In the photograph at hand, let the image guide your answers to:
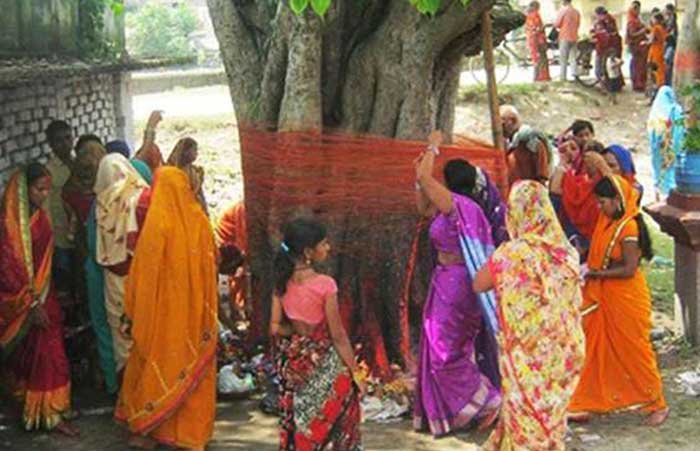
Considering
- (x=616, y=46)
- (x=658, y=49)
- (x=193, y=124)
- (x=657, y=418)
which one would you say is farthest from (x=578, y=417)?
(x=616, y=46)

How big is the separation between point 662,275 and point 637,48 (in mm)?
10590

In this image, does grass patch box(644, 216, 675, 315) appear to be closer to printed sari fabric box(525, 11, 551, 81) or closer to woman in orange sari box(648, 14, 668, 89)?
woman in orange sari box(648, 14, 668, 89)

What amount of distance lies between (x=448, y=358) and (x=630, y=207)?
1362mm

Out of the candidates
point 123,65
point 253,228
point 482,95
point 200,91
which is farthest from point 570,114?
point 253,228

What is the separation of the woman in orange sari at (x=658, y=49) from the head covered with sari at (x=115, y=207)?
14260 millimetres

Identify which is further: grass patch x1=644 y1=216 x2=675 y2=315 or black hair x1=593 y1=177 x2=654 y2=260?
grass patch x1=644 y1=216 x2=675 y2=315

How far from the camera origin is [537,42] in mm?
20375

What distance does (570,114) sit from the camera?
18.4 metres

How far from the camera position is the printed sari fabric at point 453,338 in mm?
6297

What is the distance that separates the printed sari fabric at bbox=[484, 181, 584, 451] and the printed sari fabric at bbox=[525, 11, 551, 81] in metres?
15.4

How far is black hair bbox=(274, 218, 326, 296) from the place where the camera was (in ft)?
16.8

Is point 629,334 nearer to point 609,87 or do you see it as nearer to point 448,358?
point 448,358

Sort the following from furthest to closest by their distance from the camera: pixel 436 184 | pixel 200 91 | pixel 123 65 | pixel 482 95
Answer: pixel 200 91
pixel 482 95
pixel 123 65
pixel 436 184

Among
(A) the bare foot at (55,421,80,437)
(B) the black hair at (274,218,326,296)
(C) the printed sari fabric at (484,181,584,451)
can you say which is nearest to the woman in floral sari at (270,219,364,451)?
(B) the black hair at (274,218,326,296)
